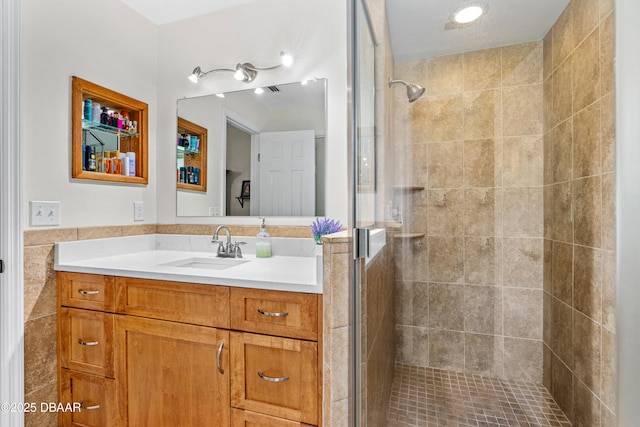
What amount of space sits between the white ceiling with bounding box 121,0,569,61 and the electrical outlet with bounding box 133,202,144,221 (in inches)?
70.7

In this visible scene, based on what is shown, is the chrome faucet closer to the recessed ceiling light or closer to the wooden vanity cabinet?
the wooden vanity cabinet

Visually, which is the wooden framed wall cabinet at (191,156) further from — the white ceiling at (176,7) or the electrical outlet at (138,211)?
the white ceiling at (176,7)

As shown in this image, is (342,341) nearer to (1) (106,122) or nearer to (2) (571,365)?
(2) (571,365)

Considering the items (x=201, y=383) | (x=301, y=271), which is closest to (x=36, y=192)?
(x=201, y=383)

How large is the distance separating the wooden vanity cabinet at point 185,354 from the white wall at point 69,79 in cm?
44

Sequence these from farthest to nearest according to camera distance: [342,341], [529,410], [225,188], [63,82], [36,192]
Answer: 1. [225,188]
2. [63,82]
3. [36,192]
4. [342,341]
5. [529,410]

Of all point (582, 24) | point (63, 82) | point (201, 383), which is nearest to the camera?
point (582, 24)

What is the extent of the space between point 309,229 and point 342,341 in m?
0.84

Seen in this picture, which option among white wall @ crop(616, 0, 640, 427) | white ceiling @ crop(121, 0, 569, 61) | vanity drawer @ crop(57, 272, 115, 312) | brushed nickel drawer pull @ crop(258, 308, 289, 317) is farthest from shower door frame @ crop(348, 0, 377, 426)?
vanity drawer @ crop(57, 272, 115, 312)

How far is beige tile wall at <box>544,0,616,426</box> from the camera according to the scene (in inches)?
29.0

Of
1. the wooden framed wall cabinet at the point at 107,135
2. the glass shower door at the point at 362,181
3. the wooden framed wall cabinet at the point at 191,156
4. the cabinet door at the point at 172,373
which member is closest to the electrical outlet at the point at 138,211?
the wooden framed wall cabinet at the point at 107,135

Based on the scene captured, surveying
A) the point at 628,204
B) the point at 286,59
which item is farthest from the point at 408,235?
the point at 286,59

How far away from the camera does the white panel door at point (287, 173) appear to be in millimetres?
1775

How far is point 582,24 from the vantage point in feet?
2.51
